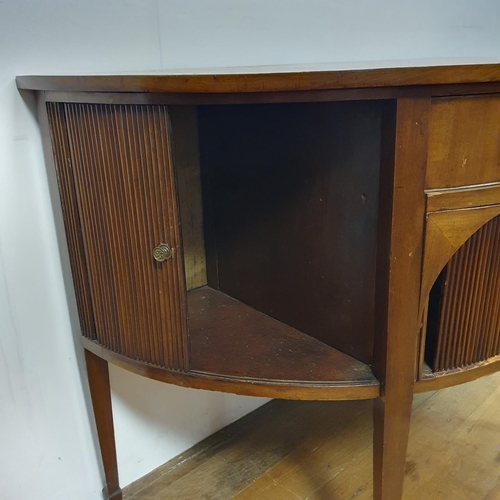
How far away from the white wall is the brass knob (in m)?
0.28

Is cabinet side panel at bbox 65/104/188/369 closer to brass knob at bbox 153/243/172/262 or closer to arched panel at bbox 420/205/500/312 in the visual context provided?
brass knob at bbox 153/243/172/262

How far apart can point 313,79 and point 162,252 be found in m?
0.28

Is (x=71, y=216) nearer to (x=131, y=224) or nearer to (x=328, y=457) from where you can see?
(x=131, y=224)

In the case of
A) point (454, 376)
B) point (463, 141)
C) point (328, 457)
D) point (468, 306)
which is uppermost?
point (463, 141)

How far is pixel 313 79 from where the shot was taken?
0.53 metres

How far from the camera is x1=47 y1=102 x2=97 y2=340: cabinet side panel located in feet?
2.38

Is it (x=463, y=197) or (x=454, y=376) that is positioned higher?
(x=463, y=197)

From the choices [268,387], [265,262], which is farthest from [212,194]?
[268,387]

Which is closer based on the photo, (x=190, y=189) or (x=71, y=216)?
(x=71, y=216)

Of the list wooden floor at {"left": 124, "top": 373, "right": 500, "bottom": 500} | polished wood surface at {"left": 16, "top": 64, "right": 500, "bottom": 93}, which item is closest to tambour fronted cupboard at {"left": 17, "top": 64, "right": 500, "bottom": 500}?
polished wood surface at {"left": 16, "top": 64, "right": 500, "bottom": 93}

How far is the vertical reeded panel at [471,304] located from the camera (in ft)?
2.17

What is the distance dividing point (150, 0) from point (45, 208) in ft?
1.29

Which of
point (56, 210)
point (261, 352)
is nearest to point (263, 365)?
point (261, 352)

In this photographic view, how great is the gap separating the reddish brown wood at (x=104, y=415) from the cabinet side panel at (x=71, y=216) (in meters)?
0.10
